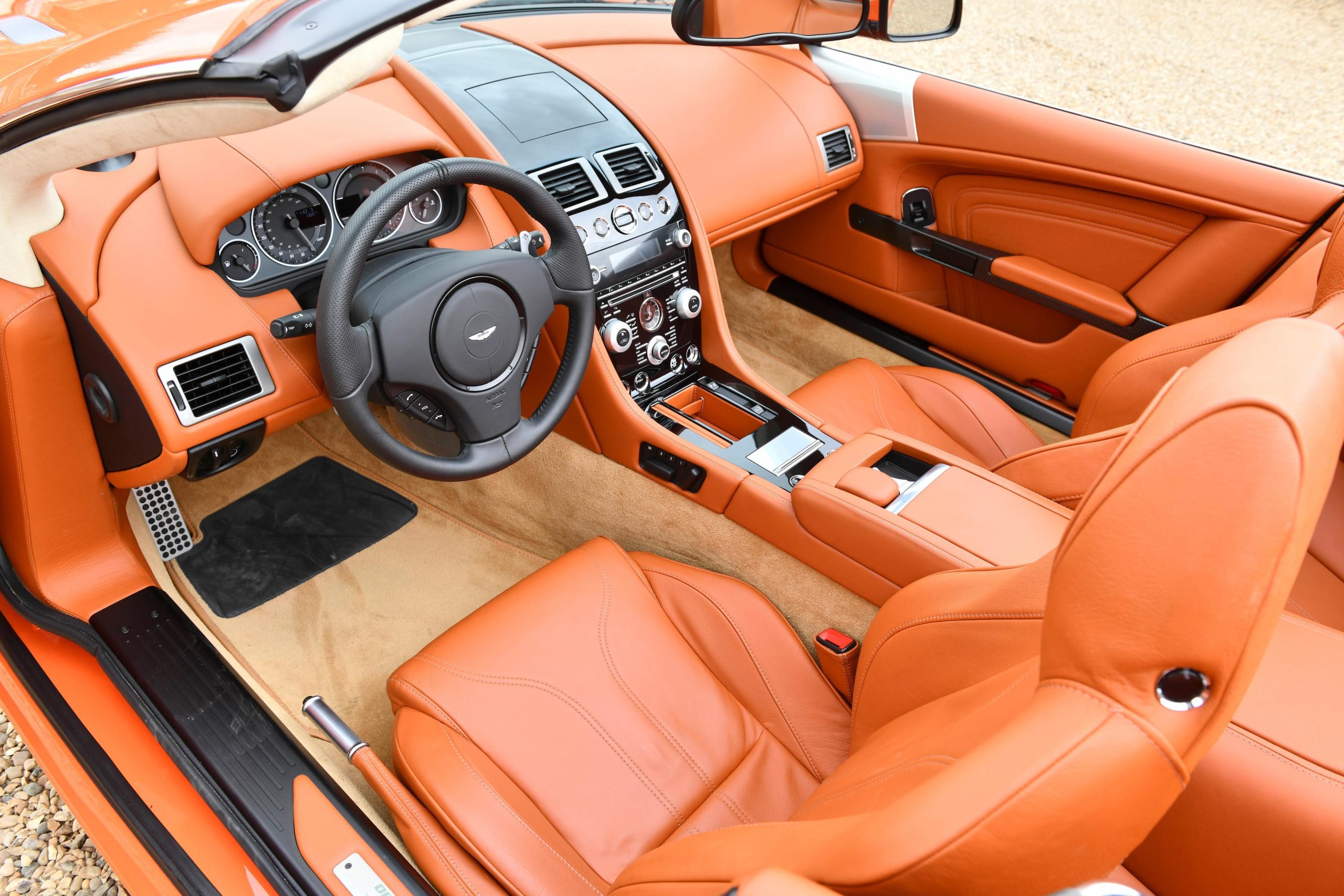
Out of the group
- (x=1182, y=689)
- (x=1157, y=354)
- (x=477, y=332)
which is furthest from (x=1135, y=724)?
(x=1157, y=354)

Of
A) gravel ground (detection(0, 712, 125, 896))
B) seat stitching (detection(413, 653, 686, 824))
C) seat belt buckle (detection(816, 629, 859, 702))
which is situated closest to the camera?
seat stitching (detection(413, 653, 686, 824))

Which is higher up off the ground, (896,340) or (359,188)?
(359,188)

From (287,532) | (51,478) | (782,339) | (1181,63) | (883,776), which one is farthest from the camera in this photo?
(1181,63)

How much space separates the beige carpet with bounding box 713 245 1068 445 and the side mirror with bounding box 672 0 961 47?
2.14 feet

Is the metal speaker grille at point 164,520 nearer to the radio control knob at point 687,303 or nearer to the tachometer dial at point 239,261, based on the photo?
the tachometer dial at point 239,261

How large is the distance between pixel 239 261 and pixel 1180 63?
608 centimetres

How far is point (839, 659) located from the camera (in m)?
1.54

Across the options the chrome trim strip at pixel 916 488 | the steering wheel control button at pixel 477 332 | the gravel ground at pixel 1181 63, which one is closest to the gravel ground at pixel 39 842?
the steering wheel control button at pixel 477 332

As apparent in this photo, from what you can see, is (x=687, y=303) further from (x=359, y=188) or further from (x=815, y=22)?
(x=815, y=22)

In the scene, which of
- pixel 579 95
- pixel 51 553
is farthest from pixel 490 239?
pixel 51 553

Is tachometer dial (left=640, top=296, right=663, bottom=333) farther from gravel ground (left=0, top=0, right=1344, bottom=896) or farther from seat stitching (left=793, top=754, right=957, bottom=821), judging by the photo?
gravel ground (left=0, top=0, right=1344, bottom=896)

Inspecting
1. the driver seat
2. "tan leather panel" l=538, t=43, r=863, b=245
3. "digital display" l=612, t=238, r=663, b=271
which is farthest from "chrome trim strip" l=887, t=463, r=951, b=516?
"tan leather panel" l=538, t=43, r=863, b=245

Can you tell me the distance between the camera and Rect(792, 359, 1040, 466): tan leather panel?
2.17m

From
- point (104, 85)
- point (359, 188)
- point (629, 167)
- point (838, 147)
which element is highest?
point (104, 85)
